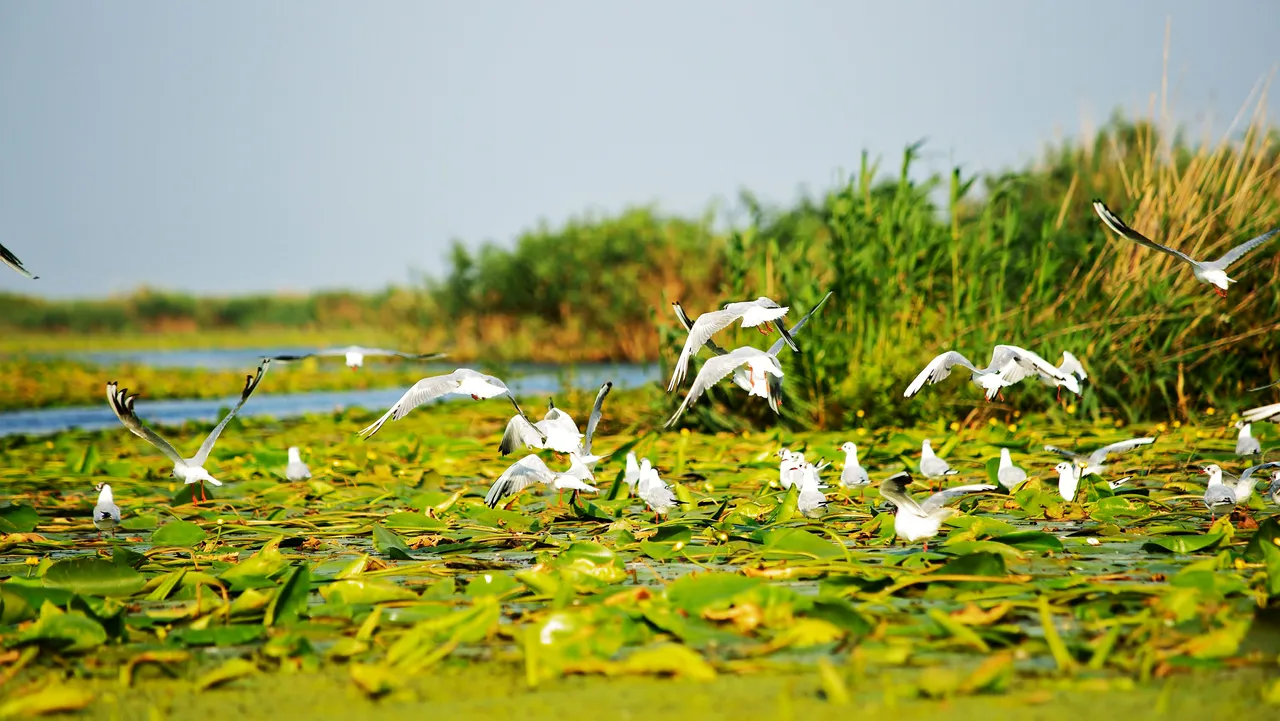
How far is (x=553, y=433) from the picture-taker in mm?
5551

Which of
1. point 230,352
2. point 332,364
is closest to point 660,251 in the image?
point 332,364

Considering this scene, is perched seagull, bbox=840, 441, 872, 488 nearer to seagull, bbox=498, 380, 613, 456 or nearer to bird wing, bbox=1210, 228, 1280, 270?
seagull, bbox=498, 380, 613, 456

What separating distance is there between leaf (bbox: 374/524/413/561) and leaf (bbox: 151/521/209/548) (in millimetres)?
895

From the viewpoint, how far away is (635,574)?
4129 mm

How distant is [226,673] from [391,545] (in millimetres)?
1415

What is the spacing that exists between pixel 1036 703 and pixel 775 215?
30.4ft

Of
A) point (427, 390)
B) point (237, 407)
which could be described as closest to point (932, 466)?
point (427, 390)

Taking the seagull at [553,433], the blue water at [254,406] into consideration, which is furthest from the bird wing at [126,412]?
the blue water at [254,406]

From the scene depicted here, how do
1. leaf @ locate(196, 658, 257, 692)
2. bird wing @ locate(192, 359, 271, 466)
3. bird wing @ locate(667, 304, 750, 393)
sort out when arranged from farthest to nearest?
bird wing @ locate(667, 304, 750, 393) < bird wing @ locate(192, 359, 271, 466) < leaf @ locate(196, 658, 257, 692)

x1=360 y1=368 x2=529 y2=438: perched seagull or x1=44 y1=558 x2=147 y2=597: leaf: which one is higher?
x1=360 y1=368 x2=529 y2=438: perched seagull

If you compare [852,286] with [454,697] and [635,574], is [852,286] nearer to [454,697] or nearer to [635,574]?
[635,574]

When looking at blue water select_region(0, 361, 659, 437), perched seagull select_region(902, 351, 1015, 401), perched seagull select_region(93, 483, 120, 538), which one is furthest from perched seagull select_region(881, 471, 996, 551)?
blue water select_region(0, 361, 659, 437)

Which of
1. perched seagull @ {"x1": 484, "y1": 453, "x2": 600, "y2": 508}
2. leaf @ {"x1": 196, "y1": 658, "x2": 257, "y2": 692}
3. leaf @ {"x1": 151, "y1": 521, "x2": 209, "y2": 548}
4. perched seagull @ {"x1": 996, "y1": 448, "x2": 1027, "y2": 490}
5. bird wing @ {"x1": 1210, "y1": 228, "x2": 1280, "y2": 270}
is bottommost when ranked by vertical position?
leaf @ {"x1": 196, "y1": 658, "x2": 257, "y2": 692}

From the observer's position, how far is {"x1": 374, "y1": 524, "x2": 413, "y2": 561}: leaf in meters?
4.32
